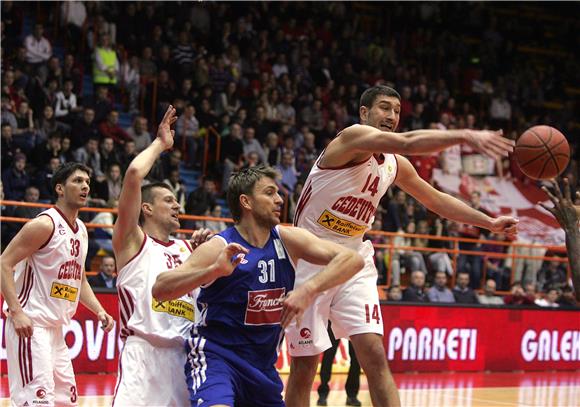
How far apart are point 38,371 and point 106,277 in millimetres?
5557

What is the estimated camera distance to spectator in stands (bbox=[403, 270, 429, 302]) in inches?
562

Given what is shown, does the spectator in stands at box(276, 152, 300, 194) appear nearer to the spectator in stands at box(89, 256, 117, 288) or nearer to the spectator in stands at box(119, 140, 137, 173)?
the spectator in stands at box(119, 140, 137, 173)

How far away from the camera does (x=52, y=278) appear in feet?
22.9

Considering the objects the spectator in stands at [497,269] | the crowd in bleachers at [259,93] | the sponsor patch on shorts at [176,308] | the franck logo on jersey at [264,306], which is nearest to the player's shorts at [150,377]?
the sponsor patch on shorts at [176,308]

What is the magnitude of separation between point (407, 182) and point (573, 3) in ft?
76.5

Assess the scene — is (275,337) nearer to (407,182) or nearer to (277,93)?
(407,182)

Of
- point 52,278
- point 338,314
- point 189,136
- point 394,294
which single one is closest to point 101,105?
point 189,136

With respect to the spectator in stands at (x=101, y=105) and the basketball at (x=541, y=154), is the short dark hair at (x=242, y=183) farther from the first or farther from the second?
the spectator in stands at (x=101, y=105)

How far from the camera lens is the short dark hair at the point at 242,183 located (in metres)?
5.21

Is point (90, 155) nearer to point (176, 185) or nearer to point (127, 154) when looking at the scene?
point (127, 154)

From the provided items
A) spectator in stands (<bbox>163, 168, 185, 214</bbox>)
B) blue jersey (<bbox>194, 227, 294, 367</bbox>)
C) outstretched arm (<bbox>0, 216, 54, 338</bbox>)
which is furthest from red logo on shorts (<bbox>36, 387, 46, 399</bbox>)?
spectator in stands (<bbox>163, 168, 185, 214</bbox>)

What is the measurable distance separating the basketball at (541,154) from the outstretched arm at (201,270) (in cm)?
208

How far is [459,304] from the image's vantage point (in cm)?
1455

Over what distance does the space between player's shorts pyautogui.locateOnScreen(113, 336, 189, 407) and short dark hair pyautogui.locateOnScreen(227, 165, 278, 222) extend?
3.14 ft
